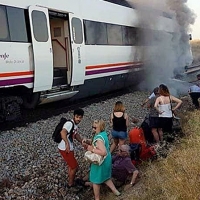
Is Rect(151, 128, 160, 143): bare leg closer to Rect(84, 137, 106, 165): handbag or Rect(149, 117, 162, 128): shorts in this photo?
Rect(149, 117, 162, 128): shorts

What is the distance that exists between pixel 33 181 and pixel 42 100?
3.76 m

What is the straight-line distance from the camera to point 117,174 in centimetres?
564

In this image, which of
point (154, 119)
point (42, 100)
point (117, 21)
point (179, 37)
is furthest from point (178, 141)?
point (179, 37)

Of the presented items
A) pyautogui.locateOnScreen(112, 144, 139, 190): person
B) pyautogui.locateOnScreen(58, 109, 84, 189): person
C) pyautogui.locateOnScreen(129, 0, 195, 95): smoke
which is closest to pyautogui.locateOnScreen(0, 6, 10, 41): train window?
pyautogui.locateOnScreen(58, 109, 84, 189): person

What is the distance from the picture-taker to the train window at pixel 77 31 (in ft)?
31.6

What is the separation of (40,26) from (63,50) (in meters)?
2.14

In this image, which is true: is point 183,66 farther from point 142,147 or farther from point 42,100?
point 142,147

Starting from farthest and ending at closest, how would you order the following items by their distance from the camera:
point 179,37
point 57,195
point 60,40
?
point 179,37 < point 60,40 < point 57,195

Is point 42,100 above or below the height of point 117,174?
above

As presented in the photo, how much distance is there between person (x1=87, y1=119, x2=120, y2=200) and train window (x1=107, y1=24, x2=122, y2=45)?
7.27 m

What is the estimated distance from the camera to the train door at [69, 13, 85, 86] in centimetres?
957

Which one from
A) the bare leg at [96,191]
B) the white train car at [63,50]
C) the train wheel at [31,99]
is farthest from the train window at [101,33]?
the bare leg at [96,191]

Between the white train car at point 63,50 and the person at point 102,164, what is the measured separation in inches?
132

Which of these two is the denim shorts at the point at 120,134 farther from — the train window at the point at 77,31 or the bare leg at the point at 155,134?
the train window at the point at 77,31
